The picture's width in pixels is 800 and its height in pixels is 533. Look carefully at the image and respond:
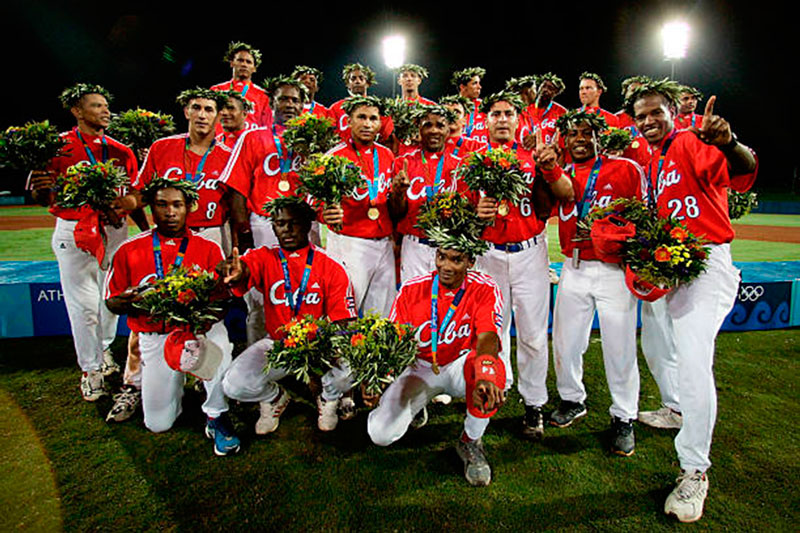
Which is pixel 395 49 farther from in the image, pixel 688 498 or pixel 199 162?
pixel 688 498

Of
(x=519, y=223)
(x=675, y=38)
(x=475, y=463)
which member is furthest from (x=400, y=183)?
(x=675, y=38)

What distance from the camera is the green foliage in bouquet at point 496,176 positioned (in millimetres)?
3730

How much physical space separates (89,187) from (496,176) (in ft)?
12.0

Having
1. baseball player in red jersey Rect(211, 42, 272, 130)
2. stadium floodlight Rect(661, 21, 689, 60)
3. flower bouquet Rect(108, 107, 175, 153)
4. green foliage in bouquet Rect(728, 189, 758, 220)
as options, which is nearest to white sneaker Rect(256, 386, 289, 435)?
flower bouquet Rect(108, 107, 175, 153)

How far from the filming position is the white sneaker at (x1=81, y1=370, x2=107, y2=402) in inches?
180

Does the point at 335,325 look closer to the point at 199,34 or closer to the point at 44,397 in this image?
the point at 44,397

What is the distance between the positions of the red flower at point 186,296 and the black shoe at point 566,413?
3.37 meters

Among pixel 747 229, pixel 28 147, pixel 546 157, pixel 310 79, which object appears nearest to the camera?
pixel 546 157

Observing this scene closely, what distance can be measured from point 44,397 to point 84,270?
4.37 ft

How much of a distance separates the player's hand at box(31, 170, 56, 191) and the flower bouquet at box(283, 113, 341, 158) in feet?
7.77

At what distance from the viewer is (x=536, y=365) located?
4121mm

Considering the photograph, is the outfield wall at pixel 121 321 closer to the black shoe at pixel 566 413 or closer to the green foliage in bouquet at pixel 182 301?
the green foliage in bouquet at pixel 182 301

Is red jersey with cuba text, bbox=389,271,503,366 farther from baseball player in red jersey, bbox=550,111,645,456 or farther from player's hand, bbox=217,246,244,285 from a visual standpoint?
player's hand, bbox=217,246,244,285

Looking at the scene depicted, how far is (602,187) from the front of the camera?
395cm
